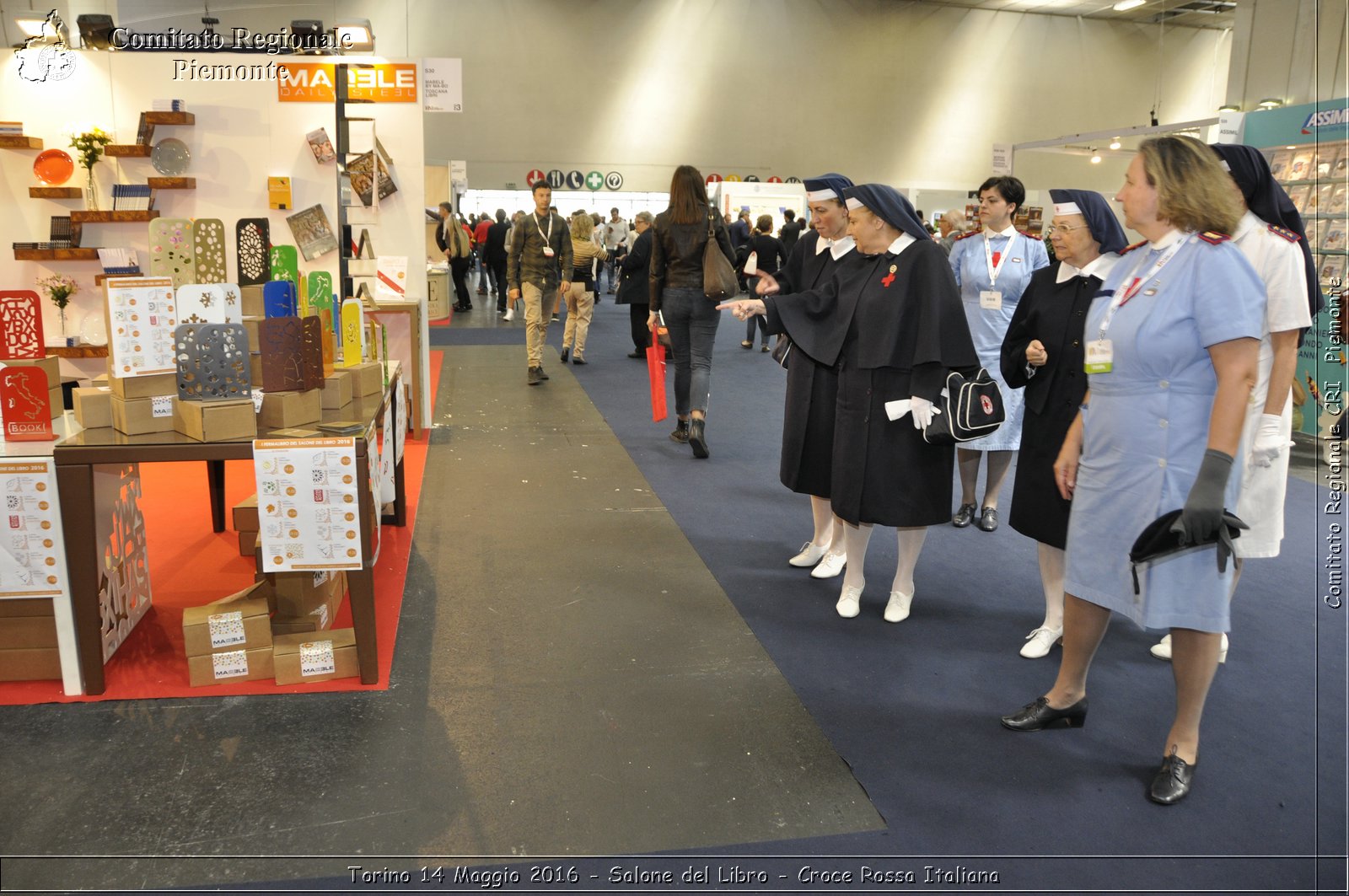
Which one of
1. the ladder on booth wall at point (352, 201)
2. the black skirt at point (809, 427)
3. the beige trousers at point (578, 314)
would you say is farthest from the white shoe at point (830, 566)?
the beige trousers at point (578, 314)

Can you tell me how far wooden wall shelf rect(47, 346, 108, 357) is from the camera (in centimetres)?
620

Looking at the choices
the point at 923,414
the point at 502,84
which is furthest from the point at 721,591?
the point at 502,84

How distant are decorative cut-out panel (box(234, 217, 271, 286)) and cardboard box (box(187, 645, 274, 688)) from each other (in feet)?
4.61

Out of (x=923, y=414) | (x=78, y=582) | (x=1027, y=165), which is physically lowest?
(x=78, y=582)

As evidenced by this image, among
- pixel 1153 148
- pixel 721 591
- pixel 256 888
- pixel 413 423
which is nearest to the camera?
pixel 256 888

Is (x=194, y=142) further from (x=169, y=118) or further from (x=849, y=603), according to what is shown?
(x=849, y=603)

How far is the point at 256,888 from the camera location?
2025mm

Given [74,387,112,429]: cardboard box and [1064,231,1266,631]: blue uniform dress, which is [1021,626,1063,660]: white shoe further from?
[74,387,112,429]: cardboard box

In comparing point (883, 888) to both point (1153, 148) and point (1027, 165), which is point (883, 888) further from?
point (1027, 165)

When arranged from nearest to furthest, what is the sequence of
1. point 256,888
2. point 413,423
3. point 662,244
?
point 256,888 < point 662,244 < point 413,423

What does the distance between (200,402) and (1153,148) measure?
265cm

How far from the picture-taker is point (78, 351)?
20.4 feet

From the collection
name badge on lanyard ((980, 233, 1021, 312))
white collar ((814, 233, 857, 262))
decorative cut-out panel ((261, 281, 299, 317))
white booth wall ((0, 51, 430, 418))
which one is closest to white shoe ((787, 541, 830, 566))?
white collar ((814, 233, 857, 262))

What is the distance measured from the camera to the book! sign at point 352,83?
593 centimetres
